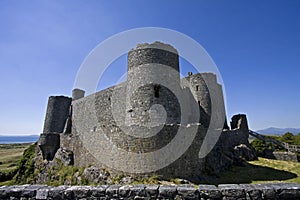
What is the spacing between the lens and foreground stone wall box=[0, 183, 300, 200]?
4.06 metres

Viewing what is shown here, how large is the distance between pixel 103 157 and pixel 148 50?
799 cm

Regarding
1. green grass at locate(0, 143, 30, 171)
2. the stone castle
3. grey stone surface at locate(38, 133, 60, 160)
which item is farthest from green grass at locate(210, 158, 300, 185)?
green grass at locate(0, 143, 30, 171)

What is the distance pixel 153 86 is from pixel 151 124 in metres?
2.72

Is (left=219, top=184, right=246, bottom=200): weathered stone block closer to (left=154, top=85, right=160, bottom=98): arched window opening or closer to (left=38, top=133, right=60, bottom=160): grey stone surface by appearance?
(left=154, top=85, right=160, bottom=98): arched window opening

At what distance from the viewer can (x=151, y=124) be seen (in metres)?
12.6

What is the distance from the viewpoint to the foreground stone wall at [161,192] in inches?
160

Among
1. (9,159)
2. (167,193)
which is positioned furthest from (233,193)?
(9,159)

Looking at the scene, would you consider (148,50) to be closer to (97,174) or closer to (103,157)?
(103,157)

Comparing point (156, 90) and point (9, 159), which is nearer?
point (156, 90)

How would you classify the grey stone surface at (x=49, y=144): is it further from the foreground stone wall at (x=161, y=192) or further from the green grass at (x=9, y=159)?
the green grass at (x=9, y=159)

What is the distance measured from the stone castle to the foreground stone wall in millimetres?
4777

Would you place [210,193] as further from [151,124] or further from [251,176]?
[251,176]

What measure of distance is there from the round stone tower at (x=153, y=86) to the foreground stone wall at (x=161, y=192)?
27.3 feet

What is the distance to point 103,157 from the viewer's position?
1098 cm
